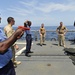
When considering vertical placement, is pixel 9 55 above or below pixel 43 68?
above

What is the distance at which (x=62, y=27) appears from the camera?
1398 cm

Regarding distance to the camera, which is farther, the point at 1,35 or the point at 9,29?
the point at 9,29

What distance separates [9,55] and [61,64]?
512cm

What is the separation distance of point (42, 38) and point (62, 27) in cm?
175

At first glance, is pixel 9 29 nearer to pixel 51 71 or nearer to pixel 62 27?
pixel 51 71

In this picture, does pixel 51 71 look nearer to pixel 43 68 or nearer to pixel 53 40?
pixel 43 68

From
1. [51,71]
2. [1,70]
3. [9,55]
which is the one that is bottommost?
[51,71]

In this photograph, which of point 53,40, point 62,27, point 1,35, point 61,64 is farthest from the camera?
point 53,40

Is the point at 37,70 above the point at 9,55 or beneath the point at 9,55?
beneath

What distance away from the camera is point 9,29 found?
6812 mm

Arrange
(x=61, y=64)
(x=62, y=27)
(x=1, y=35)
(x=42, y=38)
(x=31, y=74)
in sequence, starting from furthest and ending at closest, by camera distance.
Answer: (x=42, y=38), (x=62, y=27), (x=61, y=64), (x=31, y=74), (x=1, y=35)

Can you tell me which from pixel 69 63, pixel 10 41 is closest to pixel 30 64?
pixel 69 63

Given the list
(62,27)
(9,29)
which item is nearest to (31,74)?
(9,29)

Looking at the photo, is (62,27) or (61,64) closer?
(61,64)
